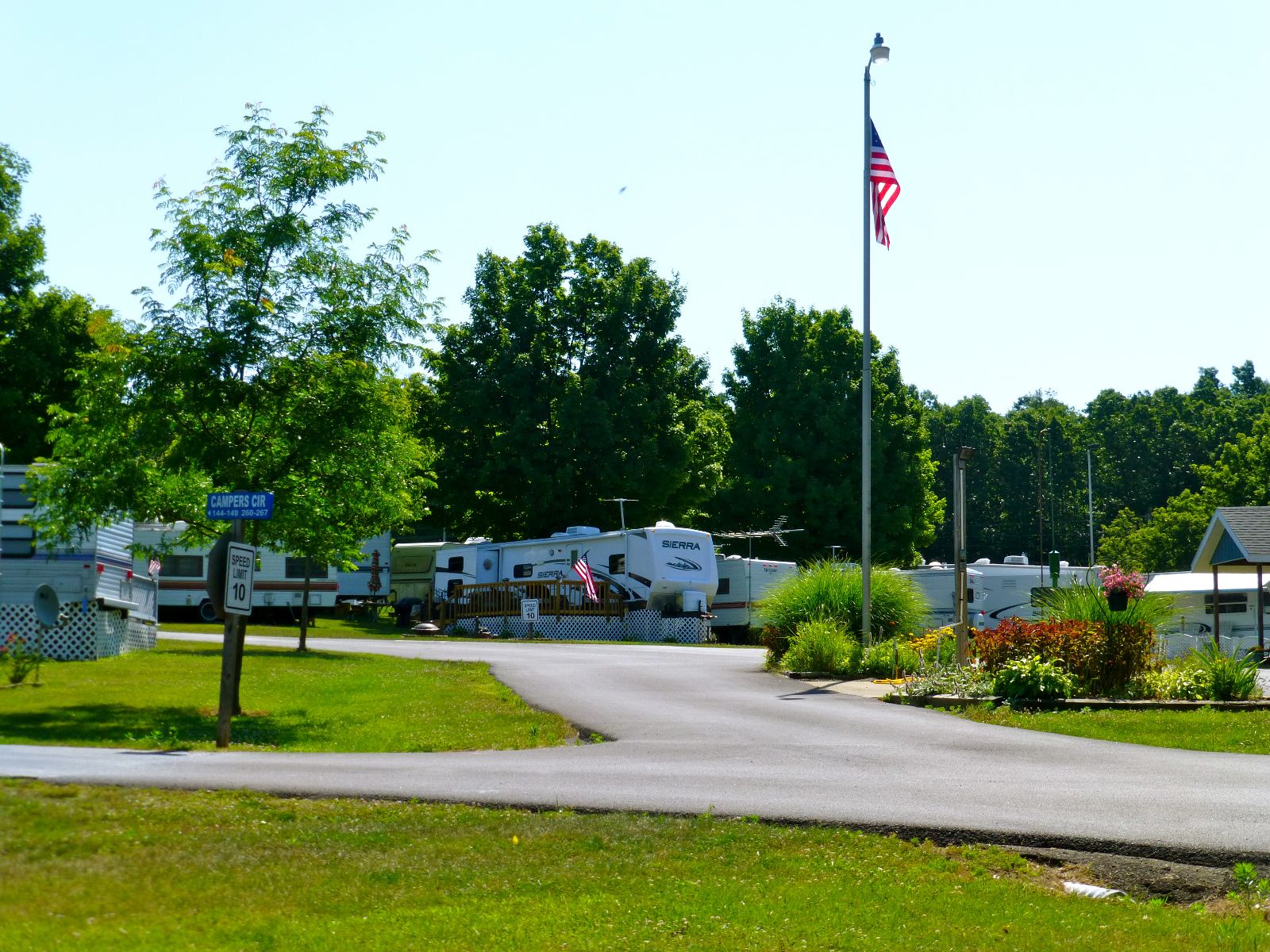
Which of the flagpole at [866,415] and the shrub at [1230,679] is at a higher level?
the flagpole at [866,415]

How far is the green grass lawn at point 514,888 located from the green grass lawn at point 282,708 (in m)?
5.24

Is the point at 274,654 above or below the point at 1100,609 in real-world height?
below

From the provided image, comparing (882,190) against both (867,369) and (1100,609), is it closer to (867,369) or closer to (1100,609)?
(867,369)

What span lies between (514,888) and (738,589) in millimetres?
33180

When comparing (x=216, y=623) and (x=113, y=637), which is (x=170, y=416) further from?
(x=216, y=623)

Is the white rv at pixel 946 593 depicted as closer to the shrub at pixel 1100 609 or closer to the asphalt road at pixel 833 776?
the shrub at pixel 1100 609

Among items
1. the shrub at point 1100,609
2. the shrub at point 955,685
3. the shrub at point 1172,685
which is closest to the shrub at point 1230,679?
the shrub at point 1172,685

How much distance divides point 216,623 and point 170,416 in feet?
78.1

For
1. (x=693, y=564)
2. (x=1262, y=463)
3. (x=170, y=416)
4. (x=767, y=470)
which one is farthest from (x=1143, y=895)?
(x=1262, y=463)

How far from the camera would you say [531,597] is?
3831 centimetres

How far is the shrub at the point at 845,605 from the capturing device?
2397cm

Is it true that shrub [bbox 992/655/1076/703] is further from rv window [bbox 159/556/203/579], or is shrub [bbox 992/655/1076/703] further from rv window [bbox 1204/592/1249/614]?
rv window [bbox 159/556/203/579]

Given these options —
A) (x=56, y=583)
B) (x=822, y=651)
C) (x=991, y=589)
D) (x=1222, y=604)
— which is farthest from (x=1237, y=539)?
(x=56, y=583)

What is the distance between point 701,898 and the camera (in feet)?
21.3
